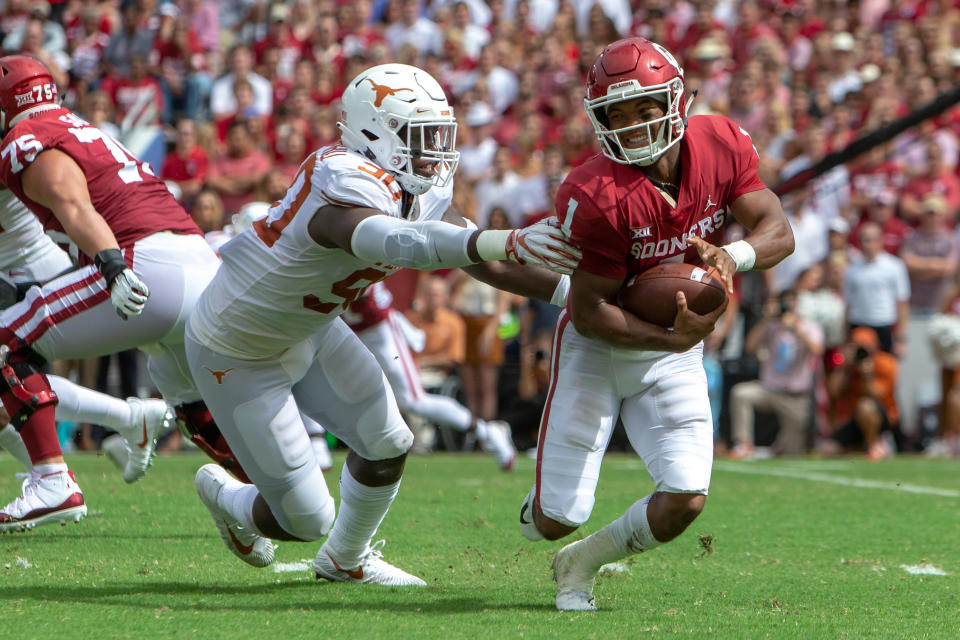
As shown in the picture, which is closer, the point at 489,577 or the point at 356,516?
the point at 356,516

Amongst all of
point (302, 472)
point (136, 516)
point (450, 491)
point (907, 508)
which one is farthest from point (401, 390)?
point (302, 472)

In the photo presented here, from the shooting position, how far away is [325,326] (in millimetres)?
4090

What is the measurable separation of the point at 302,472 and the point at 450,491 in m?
3.04

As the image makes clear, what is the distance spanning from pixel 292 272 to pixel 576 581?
48.9 inches

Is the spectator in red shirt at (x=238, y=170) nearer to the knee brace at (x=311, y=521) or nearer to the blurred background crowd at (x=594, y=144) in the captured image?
the blurred background crowd at (x=594, y=144)

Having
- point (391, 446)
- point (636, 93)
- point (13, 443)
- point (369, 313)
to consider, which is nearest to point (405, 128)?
point (636, 93)

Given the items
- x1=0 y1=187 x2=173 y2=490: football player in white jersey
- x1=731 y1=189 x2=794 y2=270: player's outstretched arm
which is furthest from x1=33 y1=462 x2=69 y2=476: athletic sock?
x1=731 y1=189 x2=794 y2=270: player's outstretched arm

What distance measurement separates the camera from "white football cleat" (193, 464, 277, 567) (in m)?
4.29

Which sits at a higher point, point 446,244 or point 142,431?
point 446,244

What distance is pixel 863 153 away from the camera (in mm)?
10156

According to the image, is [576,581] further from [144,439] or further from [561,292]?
[144,439]

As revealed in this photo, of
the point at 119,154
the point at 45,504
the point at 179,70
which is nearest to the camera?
the point at 45,504

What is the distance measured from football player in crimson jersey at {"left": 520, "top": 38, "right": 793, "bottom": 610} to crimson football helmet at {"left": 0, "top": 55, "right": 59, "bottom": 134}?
2.40 metres

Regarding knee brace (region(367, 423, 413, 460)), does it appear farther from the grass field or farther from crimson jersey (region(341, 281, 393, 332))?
crimson jersey (region(341, 281, 393, 332))
